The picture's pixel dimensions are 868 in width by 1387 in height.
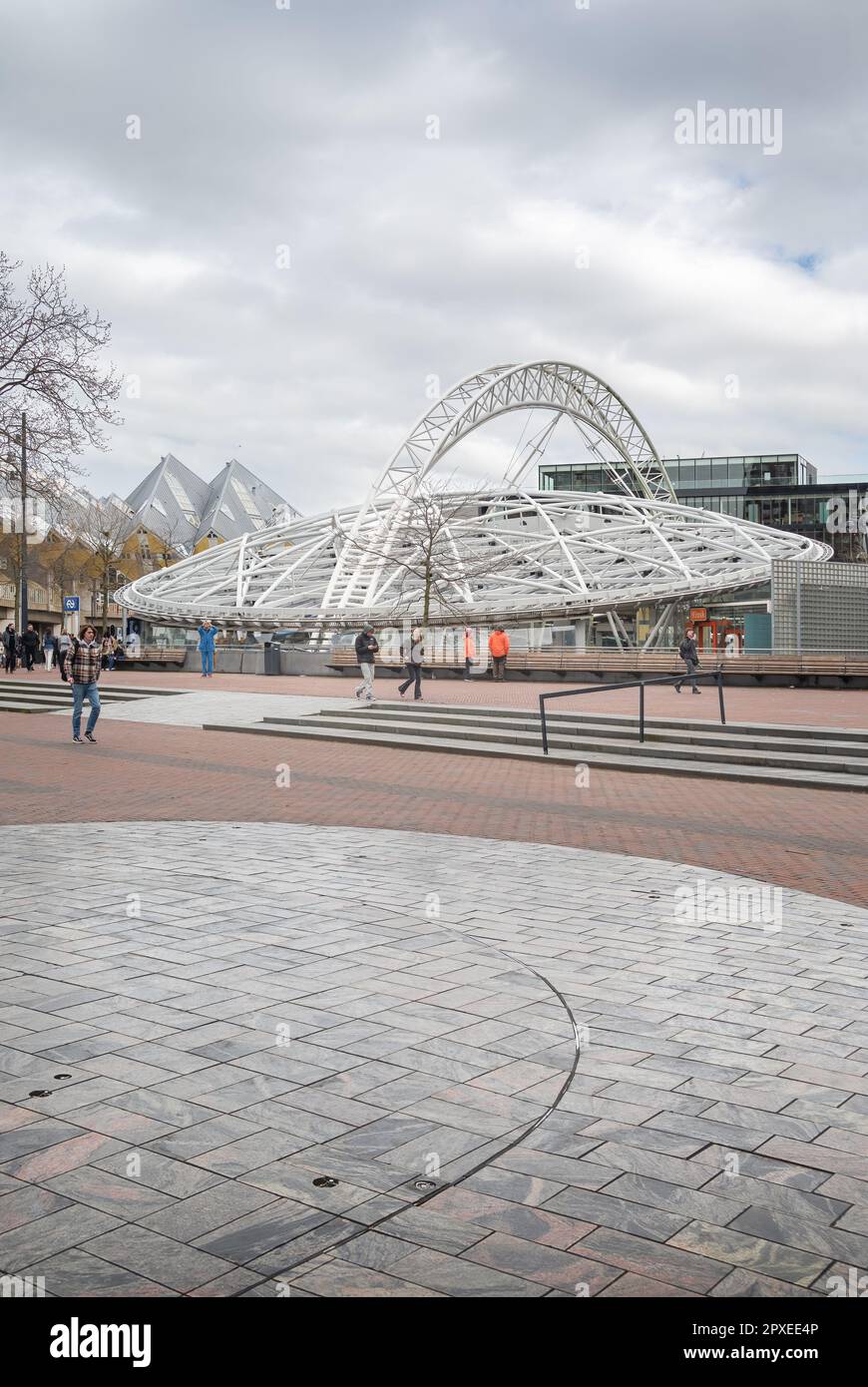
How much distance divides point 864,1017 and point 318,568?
5261 cm

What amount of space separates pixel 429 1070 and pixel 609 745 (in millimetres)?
12078

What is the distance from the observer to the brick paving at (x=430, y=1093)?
120 inches

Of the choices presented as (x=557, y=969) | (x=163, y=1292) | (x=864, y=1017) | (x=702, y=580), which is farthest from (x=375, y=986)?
(x=702, y=580)

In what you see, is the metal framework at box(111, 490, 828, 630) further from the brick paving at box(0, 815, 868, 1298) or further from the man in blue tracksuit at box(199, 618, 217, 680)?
the brick paving at box(0, 815, 868, 1298)

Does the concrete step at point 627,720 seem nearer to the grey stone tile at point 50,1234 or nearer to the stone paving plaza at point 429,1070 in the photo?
Result: the stone paving plaza at point 429,1070

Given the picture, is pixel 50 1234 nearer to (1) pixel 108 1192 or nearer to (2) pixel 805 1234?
(1) pixel 108 1192

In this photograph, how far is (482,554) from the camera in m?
51.2

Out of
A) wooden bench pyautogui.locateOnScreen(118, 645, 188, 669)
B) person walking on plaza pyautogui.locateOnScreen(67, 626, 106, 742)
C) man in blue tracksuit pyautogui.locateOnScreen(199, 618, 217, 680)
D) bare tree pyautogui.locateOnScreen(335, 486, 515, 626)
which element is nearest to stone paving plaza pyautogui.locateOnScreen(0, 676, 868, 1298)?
person walking on plaza pyautogui.locateOnScreen(67, 626, 106, 742)

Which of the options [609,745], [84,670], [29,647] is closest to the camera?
[609,745]

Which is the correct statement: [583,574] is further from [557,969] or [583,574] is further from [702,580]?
[557,969]

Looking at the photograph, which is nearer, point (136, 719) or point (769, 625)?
point (136, 719)

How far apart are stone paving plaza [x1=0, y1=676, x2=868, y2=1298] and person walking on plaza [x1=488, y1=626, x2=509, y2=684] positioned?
21272 millimetres

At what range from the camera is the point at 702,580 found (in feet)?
147

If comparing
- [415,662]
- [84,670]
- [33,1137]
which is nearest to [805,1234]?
[33,1137]
